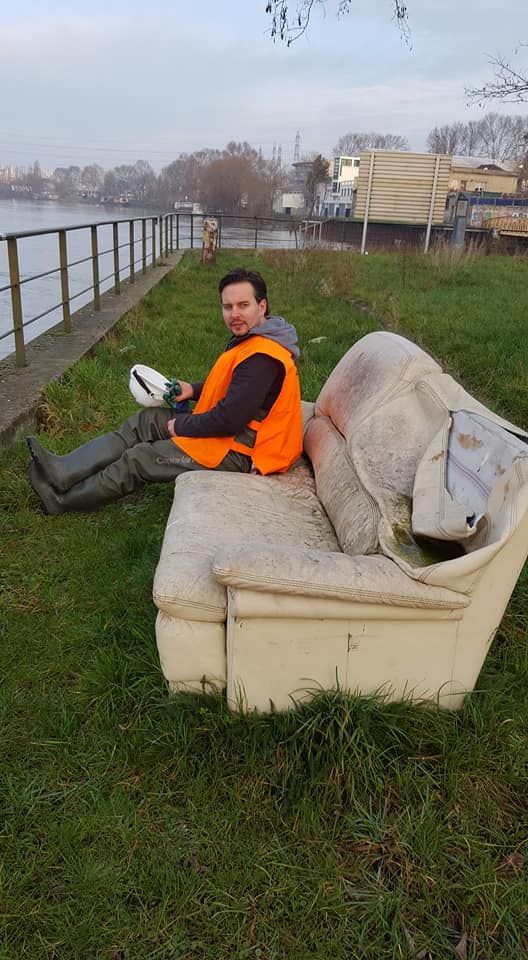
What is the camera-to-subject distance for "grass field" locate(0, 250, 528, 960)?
167 centimetres

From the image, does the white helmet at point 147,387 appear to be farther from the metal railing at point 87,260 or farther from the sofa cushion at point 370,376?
the metal railing at point 87,260

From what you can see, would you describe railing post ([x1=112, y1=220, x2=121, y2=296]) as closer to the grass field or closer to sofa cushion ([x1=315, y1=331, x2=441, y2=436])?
sofa cushion ([x1=315, y1=331, x2=441, y2=436])

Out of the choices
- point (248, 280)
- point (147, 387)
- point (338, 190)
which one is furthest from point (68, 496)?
point (338, 190)

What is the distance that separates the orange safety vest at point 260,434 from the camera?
3166 mm

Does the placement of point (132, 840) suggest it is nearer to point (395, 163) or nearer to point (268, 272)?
point (268, 272)

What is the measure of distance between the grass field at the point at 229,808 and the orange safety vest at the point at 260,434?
67 cm

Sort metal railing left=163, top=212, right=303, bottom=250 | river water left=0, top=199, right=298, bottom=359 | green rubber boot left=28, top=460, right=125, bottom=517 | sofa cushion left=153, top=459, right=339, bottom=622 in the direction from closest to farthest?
sofa cushion left=153, top=459, right=339, bottom=622
green rubber boot left=28, top=460, right=125, bottom=517
river water left=0, top=199, right=298, bottom=359
metal railing left=163, top=212, right=303, bottom=250

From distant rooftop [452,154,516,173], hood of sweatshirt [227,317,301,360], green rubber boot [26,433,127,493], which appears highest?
distant rooftop [452,154,516,173]

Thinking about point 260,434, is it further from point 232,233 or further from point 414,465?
point 232,233

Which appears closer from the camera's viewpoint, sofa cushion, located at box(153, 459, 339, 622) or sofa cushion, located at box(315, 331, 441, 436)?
sofa cushion, located at box(153, 459, 339, 622)

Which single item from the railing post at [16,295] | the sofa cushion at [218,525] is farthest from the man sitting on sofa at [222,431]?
the railing post at [16,295]

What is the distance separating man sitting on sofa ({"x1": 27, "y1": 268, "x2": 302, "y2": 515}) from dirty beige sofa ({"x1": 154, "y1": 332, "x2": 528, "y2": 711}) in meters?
0.59

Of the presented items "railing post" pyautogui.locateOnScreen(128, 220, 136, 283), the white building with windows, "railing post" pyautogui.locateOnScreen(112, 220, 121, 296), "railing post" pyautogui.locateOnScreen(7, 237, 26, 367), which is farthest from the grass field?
the white building with windows

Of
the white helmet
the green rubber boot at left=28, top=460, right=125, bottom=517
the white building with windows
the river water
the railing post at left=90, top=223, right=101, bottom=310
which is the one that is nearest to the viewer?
the green rubber boot at left=28, top=460, right=125, bottom=517
